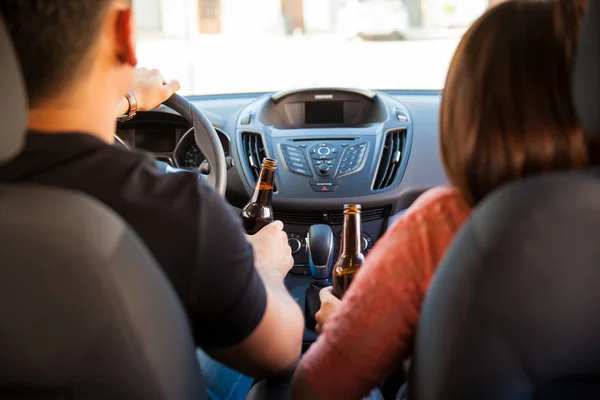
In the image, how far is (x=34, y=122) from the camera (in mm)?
1095

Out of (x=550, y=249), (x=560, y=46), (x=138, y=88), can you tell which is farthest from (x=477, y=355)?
(x=138, y=88)

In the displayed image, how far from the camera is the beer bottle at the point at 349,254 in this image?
173 centimetres

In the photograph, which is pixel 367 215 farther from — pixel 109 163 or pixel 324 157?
pixel 109 163

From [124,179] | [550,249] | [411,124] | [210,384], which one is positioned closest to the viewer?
[550,249]

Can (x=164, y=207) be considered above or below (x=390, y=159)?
above

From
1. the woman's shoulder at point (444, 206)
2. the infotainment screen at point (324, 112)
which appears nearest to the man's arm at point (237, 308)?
the woman's shoulder at point (444, 206)

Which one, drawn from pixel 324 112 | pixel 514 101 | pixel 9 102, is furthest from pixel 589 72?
pixel 324 112

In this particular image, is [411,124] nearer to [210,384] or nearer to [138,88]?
[138,88]

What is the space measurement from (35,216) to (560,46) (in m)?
0.75

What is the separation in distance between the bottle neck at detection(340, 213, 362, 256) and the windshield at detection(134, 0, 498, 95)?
1.97 m

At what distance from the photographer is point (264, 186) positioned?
2.04 metres

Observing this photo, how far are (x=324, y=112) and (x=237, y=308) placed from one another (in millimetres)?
1810

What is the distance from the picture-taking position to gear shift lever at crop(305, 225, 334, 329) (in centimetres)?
243

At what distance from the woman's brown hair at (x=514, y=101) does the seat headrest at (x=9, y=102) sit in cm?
63
